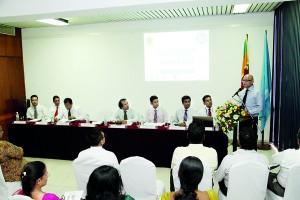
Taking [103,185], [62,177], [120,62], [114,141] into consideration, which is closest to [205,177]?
[103,185]

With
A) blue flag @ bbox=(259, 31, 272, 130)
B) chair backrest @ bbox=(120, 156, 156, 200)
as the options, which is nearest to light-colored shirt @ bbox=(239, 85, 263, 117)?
blue flag @ bbox=(259, 31, 272, 130)

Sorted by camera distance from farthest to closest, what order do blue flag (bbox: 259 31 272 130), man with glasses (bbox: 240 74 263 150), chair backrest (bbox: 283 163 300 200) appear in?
blue flag (bbox: 259 31 272 130) < man with glasses (bbox: 240 74 263 150) < chair backrest (bbox: 283 163 300 200)

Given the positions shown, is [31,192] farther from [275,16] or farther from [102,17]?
[275,16]

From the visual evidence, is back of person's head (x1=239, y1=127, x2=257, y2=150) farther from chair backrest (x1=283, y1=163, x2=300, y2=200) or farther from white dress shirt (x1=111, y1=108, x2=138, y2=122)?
white dress shirt (x1=111, y1=108, x2=138, y2=122)

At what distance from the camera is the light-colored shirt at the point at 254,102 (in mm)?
5170

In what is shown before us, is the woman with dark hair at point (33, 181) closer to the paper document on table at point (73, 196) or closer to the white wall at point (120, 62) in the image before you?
the paper document on table at point (73, 196)

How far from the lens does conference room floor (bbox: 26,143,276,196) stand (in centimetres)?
407

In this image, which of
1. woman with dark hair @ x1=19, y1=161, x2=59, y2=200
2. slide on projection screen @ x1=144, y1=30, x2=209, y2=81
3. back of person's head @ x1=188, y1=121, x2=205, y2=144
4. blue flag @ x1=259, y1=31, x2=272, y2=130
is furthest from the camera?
slide on projection screen @ x1=144, y1=30, x2=209, y2=81

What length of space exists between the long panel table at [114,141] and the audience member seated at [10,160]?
169 cm

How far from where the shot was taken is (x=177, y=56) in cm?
662

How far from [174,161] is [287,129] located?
10.1ft

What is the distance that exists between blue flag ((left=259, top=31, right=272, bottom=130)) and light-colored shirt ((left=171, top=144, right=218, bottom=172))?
3.45m

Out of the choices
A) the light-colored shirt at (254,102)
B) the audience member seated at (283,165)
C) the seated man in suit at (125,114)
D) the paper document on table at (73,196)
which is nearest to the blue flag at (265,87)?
the light-colored shirt at (254,102)

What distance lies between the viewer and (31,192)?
6.89ft
